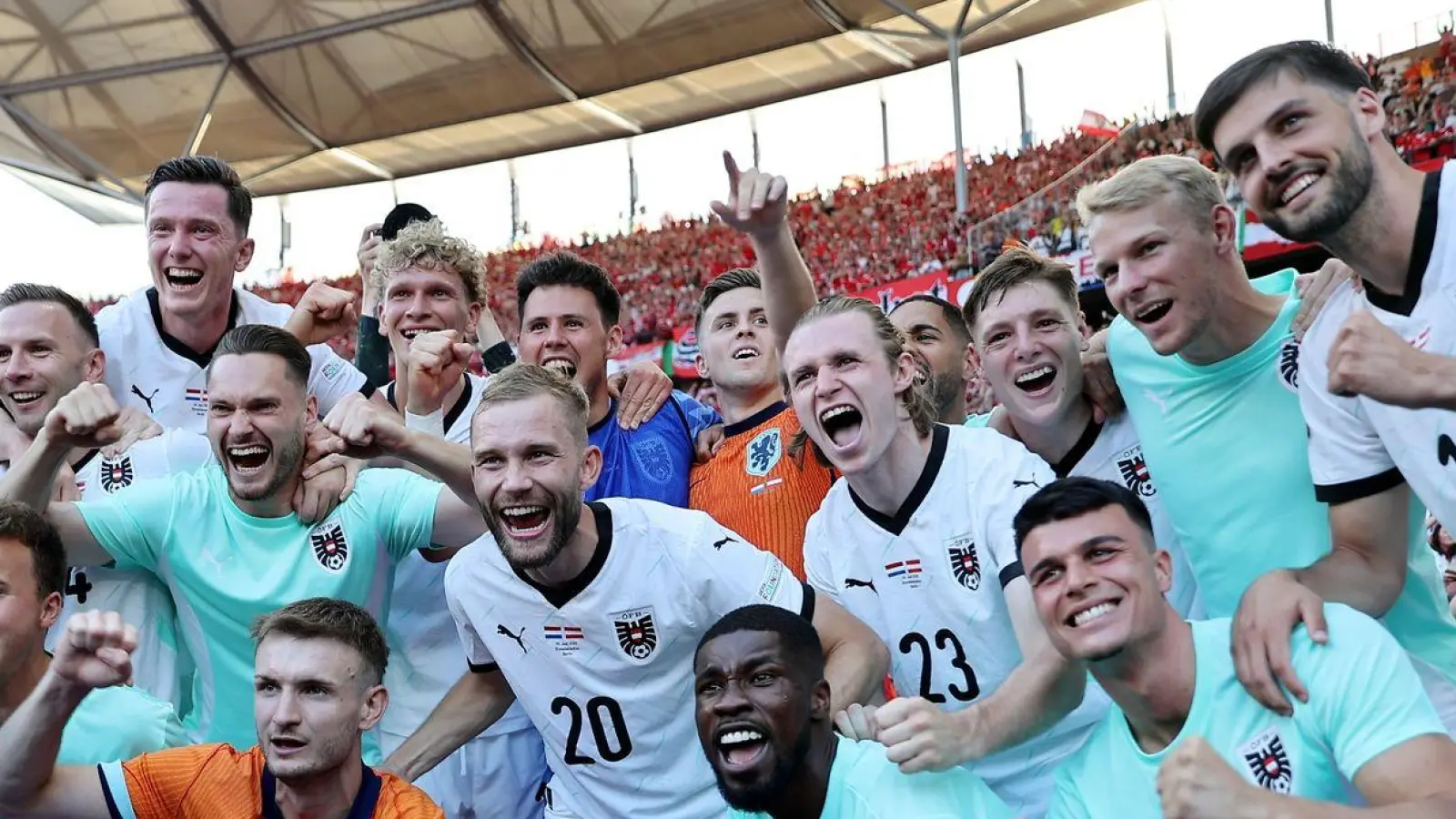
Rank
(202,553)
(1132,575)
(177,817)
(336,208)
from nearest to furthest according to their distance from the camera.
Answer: (1132,575), (177,817), (202,553), (336,208)

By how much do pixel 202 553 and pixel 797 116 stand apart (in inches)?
1068

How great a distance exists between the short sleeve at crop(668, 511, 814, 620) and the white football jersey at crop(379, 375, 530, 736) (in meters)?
1.34

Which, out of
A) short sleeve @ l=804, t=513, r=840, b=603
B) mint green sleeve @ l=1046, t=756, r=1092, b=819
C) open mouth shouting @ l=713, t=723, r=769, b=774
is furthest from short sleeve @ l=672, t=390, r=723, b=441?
mint green sleeve @ l=1046, t=756, r=1092, b=819

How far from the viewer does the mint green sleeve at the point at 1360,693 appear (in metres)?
2.79

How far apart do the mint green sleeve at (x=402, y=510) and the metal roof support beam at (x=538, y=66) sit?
2203cm

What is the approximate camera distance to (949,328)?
17.8 feet

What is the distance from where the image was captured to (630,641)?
402 cm

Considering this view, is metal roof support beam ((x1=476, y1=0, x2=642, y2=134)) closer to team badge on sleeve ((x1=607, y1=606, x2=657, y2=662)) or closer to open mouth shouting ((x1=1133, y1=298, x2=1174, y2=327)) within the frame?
team badge on sleeve ((x1=607, y1=606, x2=657, y2=662))

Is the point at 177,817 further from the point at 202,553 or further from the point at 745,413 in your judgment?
the point at 745,413

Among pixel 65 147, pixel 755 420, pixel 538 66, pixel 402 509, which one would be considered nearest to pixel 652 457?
pixel 755 420

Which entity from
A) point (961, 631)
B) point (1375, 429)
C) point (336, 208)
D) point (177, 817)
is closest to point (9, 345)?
point (177, 817)

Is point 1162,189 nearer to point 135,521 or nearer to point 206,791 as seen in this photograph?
point 206,791

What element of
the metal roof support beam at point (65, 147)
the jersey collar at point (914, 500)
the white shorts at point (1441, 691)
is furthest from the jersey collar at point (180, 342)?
the metal roof support beam at point (65, 147)

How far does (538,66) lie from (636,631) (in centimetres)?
2421
